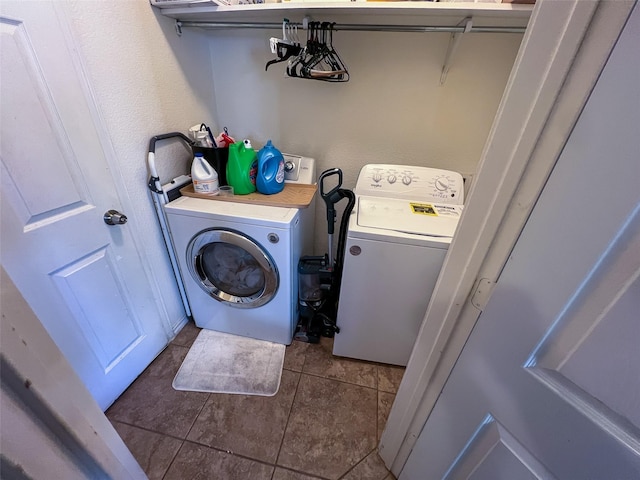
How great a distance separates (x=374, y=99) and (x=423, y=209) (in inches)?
31.0

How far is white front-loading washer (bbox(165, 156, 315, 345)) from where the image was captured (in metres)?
1.35

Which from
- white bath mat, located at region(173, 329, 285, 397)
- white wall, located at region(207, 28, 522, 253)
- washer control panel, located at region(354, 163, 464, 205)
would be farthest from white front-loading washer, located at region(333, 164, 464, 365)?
white bath mat, located at region(173, 329, 285, 397)

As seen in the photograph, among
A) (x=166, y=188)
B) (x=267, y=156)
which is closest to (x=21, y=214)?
(x=166, y=188)

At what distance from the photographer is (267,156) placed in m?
1.48

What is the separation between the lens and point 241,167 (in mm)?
1486

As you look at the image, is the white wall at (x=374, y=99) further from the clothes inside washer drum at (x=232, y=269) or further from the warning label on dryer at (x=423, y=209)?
the clothes inside washer drum at (x=232, y=269)

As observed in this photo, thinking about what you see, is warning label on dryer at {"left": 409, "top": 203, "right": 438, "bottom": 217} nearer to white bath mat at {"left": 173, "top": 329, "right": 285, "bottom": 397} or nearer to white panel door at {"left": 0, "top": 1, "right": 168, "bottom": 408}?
white bath mat at {"left": 173, "top": 329, "right": 285, "bottom": 397}

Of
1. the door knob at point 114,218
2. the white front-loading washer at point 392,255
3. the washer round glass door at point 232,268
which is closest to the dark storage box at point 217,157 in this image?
the washer round glass door at point 232,268

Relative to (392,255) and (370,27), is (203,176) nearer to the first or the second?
(392,255)

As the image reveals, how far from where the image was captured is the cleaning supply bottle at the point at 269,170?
149 cm

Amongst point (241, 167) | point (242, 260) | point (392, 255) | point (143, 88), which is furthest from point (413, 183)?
point (143, 88)

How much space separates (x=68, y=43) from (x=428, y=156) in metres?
1.85

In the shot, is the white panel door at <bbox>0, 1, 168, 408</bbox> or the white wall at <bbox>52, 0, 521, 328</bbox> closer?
the white panel door at <bbox>0, 1, 168, 408</bbox>

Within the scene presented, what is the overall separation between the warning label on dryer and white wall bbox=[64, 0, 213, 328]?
1417 millimetres
